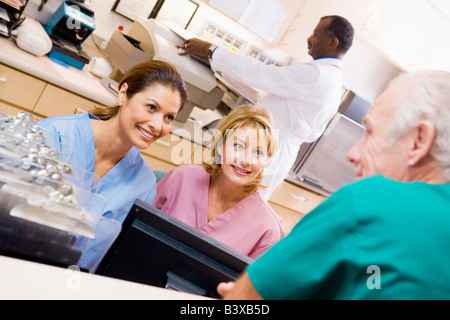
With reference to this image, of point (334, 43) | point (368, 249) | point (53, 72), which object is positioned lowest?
point (53, 72)

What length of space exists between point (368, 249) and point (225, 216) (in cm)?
107

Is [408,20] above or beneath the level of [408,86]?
above

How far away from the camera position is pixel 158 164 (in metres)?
2.73

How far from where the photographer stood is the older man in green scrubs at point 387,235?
487 millimetres

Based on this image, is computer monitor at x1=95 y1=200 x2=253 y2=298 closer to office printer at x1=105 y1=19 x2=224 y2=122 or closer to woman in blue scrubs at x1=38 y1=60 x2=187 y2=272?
woman in blue scrubs at x1=38 y1=60 x2=187 y2=272

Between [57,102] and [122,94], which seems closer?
[122,94]

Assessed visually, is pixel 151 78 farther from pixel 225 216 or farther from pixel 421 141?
pixel 421 141

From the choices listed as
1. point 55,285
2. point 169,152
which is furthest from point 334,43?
point 55,285

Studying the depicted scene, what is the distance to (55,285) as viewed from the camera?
586 millimetres

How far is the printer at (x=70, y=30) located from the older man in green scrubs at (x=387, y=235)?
2.27 meters

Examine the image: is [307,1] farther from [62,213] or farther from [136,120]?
[62,213]

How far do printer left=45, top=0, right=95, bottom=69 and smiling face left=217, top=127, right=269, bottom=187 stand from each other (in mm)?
1360

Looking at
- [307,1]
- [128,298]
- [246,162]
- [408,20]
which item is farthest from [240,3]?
[128,298]

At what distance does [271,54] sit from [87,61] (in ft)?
4.92
